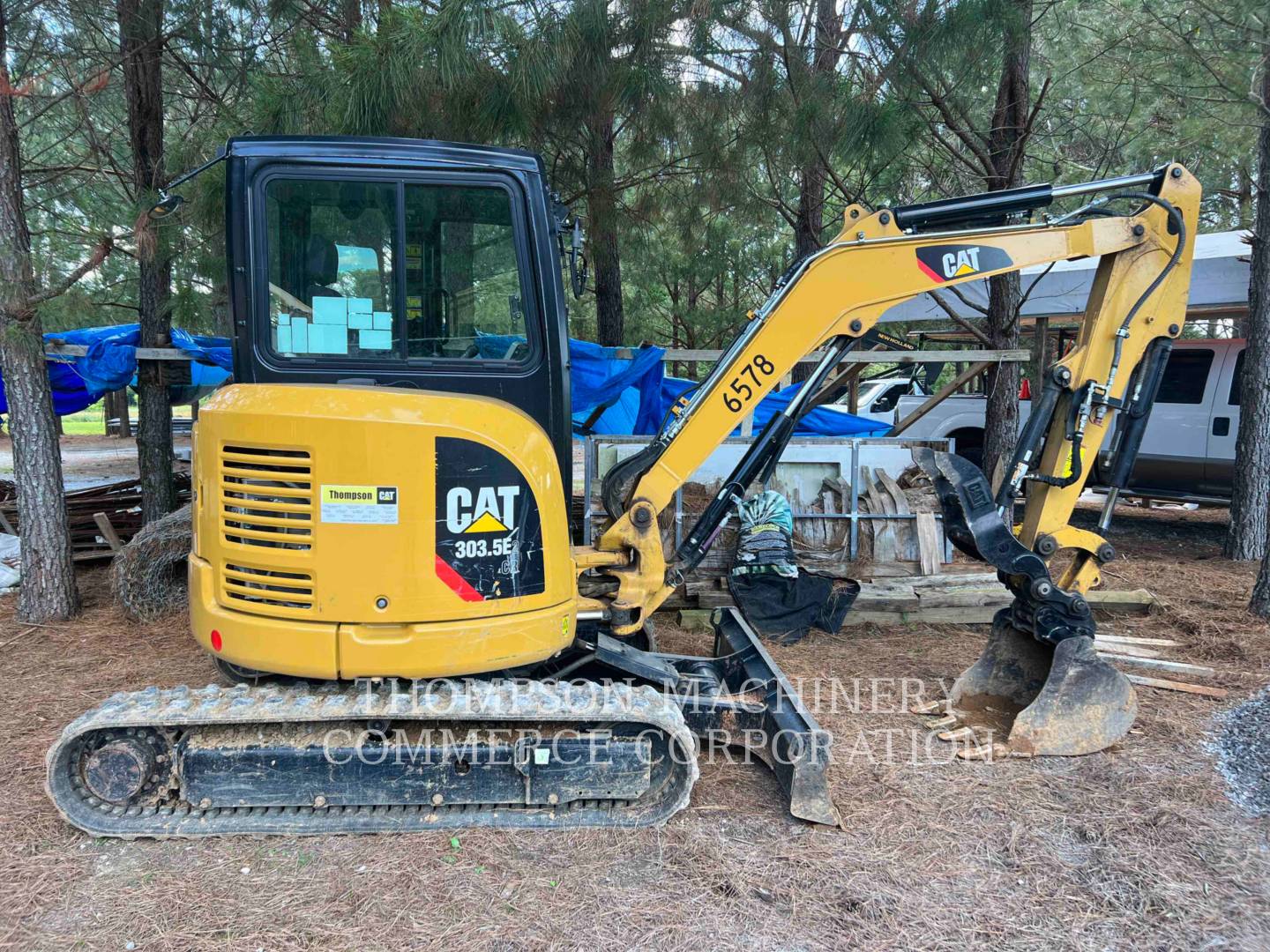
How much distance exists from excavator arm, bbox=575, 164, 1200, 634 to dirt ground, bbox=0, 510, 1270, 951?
1.04m

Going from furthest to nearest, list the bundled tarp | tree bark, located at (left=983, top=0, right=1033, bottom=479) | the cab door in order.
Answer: the cab door < the bundled tarp < tree bark, located at (left=983, top=0, right=1033, bottom=479)

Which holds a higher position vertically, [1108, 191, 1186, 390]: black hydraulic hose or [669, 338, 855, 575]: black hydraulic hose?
[1108, 191, 1186, 390]: black hydraulic hose

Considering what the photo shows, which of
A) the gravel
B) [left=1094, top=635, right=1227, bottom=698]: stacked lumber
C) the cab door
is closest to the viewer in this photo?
the gravel

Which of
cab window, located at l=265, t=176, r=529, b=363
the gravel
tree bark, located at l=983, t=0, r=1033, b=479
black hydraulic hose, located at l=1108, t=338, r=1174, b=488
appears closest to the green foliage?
tree bark, located at l=983, t=0, r=1033, b=479

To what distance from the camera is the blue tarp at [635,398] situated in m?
7.46

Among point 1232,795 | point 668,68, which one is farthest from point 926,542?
point 668,68

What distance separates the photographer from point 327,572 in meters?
3.38

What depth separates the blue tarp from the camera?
7457 millimetres

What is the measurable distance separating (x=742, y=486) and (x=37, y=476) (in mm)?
4954

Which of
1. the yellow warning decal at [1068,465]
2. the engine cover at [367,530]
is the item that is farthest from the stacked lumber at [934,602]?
the engine cover at [367,530]

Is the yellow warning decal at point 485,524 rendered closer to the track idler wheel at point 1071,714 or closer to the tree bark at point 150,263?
the track idler wheel at point 1071,714

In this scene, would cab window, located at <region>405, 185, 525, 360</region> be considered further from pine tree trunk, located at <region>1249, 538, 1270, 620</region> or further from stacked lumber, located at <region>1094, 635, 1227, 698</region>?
pine tree trunk, located at <region>1249, 538, 1270, 620</region>

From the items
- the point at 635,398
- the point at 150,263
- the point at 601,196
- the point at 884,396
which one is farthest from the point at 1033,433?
the point at 884,396

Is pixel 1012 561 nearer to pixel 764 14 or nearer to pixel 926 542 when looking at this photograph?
pixel 926 542
